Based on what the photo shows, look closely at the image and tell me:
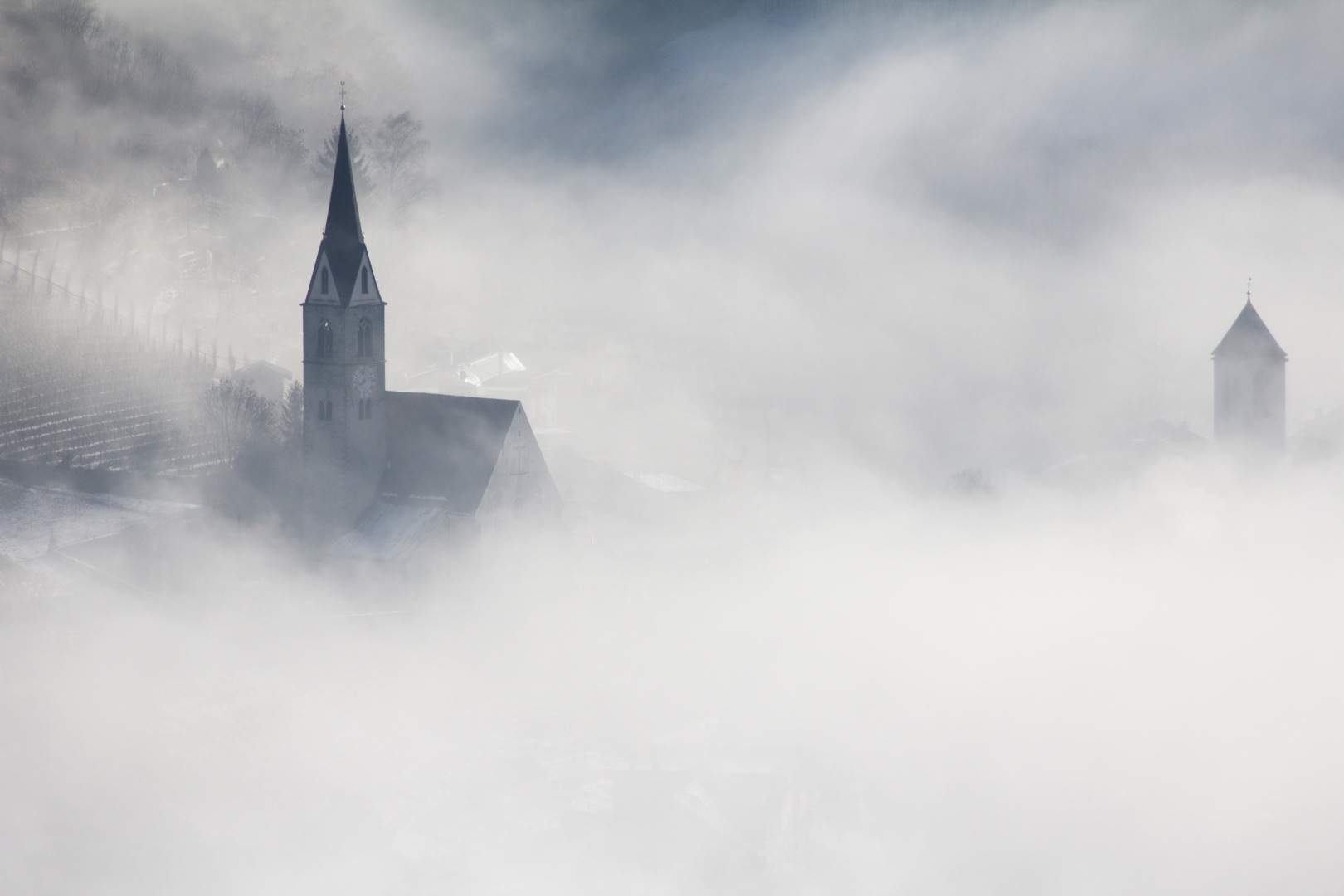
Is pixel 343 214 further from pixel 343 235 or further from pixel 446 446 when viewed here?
pixel 446 446

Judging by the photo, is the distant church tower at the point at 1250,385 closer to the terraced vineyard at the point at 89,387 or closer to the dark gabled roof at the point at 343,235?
the dark gabled roof at the point at 343,235

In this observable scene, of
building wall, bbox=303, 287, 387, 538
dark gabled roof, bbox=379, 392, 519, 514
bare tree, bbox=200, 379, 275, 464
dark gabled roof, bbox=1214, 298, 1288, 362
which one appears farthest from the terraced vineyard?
dark gabled roof, bbox=1214, 298, 1288, 362

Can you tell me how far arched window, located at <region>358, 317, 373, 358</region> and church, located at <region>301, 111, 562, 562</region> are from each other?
3cm

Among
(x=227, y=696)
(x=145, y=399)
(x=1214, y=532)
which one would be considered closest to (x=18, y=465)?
(x=145, y=399)

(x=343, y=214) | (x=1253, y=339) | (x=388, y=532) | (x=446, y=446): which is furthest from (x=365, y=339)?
(x=1253, y=339)

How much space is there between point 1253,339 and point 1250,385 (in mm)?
1831

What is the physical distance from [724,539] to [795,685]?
1253cm

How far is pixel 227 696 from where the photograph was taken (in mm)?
31016

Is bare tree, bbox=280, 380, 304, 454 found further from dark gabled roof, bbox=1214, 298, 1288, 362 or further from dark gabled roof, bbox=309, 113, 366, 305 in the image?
dark gabled roof, bbox=1214, 298, 1288, 362

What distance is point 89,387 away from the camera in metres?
52.0

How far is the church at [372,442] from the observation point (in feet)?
122

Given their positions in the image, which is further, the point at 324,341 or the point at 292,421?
the point at 292,421

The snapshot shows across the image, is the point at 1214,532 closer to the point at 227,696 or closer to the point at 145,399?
the point at 227,696

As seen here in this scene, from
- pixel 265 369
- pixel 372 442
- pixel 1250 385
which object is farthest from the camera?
pixel 265 369
